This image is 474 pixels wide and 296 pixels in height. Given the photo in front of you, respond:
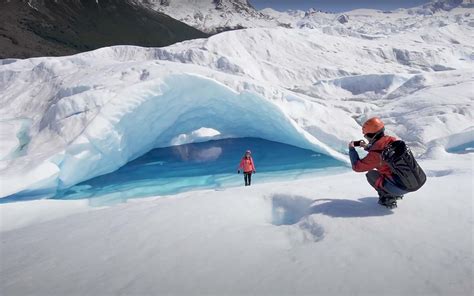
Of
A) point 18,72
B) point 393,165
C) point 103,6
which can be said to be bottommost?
point 393,165

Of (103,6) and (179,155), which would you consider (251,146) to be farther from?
(103,6)

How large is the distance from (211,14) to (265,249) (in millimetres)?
173977

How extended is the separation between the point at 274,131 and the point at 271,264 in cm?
929

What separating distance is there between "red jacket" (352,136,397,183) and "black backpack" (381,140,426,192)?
0.10m

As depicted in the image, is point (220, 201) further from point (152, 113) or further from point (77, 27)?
point (77, 27)

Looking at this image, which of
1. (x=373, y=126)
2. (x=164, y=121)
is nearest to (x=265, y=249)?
(x=373, y=126)

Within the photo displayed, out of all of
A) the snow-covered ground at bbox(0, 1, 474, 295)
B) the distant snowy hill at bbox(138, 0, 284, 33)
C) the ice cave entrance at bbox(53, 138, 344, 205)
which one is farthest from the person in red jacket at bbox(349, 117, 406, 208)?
the distant snowy hill at bbox(138, 0, 284, 33)

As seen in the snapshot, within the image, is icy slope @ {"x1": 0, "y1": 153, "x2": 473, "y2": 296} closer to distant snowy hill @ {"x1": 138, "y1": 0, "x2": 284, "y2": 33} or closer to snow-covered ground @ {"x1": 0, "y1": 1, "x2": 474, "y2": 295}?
snow-covered ground @ {"x1": 0, "y1": 1, "x2": 474, "y2": 295}

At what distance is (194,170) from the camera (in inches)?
382

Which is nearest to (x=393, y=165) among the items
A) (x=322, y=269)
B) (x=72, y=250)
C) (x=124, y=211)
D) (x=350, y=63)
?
(x=322, y=269)

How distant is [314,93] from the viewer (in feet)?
66.2

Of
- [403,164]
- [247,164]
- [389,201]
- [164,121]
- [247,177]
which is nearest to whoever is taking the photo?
[403,164]

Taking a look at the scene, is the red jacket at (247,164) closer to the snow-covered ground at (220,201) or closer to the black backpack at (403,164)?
the snow-covered ground at (220,201)

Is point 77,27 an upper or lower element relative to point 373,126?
upper
